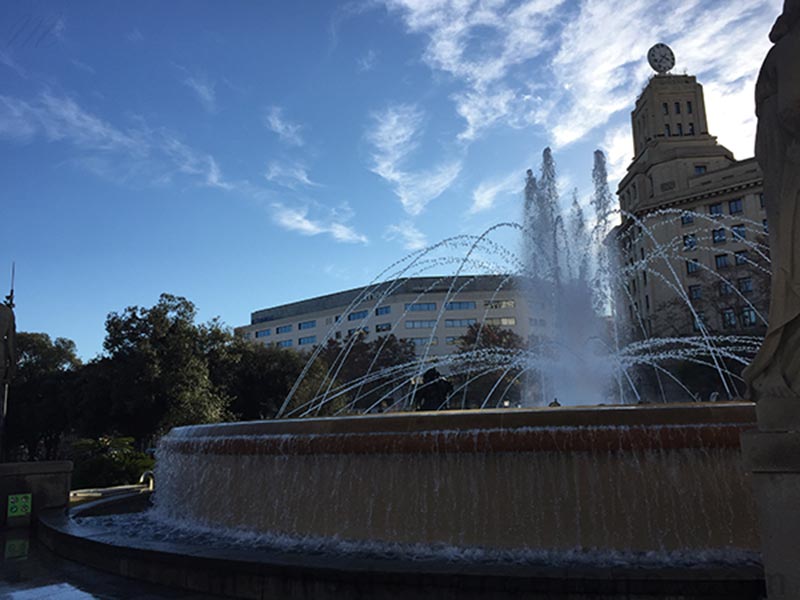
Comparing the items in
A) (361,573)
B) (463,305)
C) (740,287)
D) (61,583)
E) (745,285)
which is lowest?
(61,583)

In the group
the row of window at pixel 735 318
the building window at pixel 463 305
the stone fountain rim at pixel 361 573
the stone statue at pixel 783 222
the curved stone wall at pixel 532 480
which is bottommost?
the stone fountain rim at pixel 361 573

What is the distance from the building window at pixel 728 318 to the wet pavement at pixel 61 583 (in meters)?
53.5

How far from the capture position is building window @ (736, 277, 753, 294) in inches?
2135

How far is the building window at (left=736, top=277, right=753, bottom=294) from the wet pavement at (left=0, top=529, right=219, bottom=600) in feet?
181

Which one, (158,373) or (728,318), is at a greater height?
(728,318)

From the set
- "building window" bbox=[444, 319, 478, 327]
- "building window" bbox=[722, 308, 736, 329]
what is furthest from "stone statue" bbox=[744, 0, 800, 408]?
"building window" bbox=[444, 319, 478, 327]

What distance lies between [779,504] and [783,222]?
173 centimetres

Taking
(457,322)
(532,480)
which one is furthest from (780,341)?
(457,322)

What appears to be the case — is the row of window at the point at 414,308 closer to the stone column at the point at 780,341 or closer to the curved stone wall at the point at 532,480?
the curved stone wall at the point at 532,480

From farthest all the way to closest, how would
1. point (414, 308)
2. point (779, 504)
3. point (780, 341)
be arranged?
1. point (414, 308)
2. point (780, 341)
3. point (779, 504)

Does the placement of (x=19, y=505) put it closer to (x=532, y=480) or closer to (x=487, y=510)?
(x=487, y=510)

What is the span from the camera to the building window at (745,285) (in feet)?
178

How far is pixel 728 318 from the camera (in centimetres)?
5428

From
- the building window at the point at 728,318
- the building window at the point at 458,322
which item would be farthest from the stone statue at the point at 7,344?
the building window at the point at 458,322
